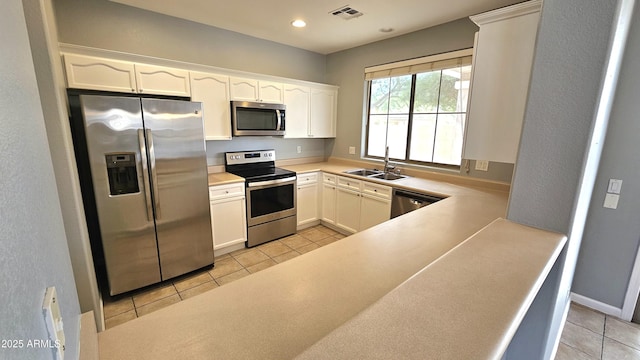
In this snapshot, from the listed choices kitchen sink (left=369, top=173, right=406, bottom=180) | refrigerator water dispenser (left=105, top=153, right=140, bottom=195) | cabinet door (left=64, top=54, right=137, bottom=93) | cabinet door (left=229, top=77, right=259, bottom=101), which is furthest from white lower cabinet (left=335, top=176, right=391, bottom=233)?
cabinet door (left=64, top=54, right=137, bottom=93)

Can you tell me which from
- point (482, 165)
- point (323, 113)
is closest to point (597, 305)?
point (482, 165)

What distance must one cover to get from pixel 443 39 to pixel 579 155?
2.41 metres

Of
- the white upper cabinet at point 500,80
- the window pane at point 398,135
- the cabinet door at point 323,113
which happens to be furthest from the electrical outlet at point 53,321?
the cabinet door at point 323,113

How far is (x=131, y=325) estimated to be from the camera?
0.80 metres

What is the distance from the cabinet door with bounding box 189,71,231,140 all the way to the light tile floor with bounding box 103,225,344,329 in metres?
1.44

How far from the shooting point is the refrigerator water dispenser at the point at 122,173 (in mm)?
2164

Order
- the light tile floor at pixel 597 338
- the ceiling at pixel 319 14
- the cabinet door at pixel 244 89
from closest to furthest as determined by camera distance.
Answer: the light tile floor at pixel 597 338
the ceiling at pixel 319 14
the cabinet door at pixel 244 89

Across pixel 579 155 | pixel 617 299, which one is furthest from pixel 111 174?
pixel 617 299

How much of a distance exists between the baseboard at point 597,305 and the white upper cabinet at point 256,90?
12.2 feet

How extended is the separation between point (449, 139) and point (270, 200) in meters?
2.30

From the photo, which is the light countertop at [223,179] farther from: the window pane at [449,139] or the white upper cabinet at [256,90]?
the window pane at [449,139]

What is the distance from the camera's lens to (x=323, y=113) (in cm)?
A: 418

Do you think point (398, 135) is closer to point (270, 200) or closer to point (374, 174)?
point (374, 174)

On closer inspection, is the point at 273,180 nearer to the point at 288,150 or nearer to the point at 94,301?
the point at 288,150
